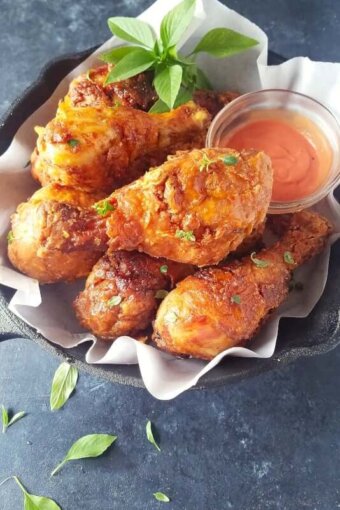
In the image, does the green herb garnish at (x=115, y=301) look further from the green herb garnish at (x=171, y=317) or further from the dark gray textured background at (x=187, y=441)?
the dark gray textured background at (x=187, y=441)

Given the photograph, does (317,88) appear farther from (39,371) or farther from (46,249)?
(39,371)

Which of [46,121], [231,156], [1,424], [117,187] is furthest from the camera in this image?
[1,424]

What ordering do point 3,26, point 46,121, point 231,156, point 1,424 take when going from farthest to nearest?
point 3,26, point 1,424, point 46,121, point 231,156

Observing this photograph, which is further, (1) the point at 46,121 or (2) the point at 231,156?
(1) the point at 46,121

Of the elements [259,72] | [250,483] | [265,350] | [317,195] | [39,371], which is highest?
[259,72]

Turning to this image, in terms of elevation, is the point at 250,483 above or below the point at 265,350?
below

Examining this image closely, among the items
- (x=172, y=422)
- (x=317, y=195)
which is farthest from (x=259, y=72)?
(x=172, y=422)
